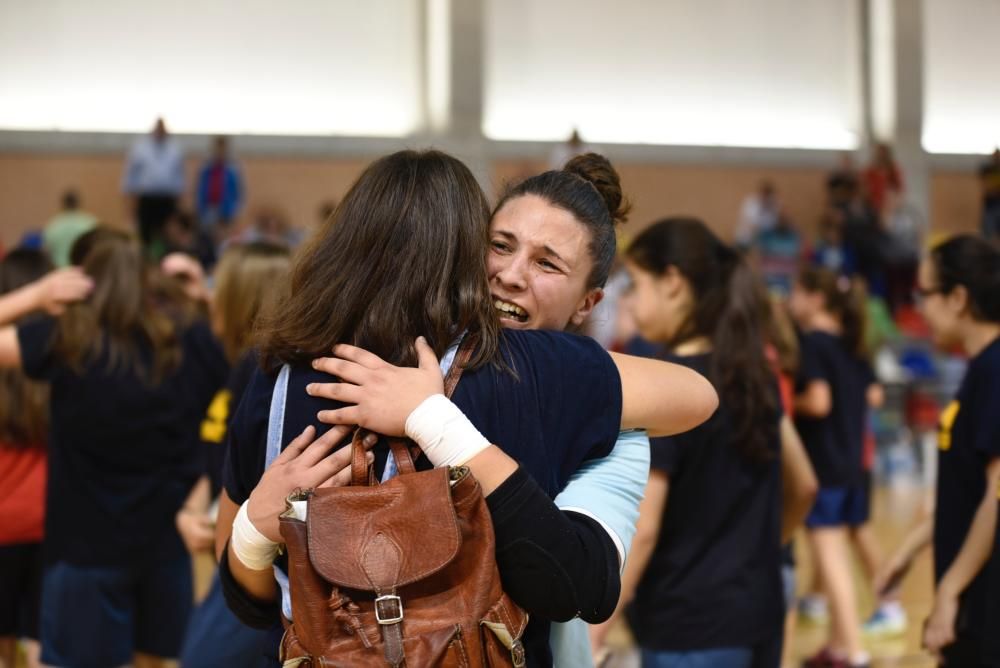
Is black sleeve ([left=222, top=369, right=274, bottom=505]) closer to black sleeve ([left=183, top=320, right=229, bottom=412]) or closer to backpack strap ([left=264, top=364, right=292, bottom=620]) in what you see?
backpack strap ([left=264, top=364, right=292, bottom=620])

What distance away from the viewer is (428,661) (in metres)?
1.40

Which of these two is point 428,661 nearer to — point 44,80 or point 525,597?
point 525,597

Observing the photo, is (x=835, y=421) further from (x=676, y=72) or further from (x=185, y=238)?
(x=676, y=72)

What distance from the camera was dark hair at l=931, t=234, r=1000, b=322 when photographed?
9.83 feet

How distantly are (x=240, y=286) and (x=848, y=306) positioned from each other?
3.07 meters

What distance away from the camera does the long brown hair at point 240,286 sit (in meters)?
3.27

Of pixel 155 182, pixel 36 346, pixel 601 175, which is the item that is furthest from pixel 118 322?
pixel 155 182

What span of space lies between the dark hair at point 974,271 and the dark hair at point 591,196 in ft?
4.36

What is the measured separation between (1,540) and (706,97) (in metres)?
14.3

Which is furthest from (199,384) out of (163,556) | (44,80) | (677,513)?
(44,80)

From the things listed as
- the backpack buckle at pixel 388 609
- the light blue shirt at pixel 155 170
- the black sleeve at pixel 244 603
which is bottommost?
the black sleeve at pixel 244 603

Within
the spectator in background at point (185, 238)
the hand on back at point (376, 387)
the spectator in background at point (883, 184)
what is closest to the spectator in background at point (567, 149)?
the spectator in background at point (883, 184)

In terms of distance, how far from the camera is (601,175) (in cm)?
206

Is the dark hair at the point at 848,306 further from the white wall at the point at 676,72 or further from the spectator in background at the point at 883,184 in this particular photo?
the white wall at the point at 676,72
